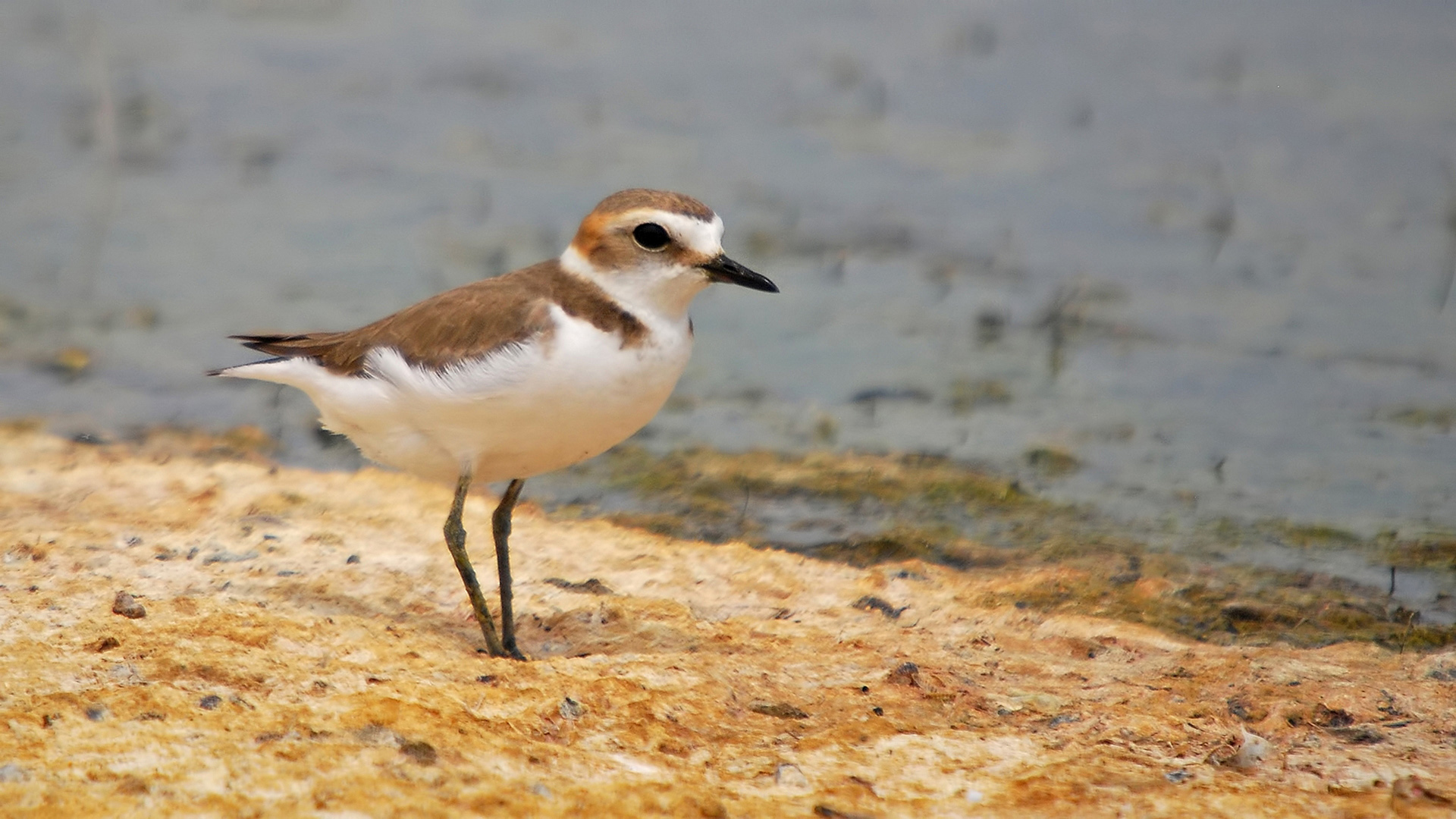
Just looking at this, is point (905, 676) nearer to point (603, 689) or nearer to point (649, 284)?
point (603, 689)

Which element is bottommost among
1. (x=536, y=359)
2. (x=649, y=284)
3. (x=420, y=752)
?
(x=420, y=752)

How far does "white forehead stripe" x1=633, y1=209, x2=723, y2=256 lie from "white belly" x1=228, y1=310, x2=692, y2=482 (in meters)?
0.31

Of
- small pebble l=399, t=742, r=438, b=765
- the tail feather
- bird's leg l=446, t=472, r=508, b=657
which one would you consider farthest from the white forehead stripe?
small pebble l=399, t=742, r=438, b=765

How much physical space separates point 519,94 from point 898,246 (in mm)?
5339

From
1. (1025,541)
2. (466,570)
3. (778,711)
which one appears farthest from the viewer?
(1025,541)

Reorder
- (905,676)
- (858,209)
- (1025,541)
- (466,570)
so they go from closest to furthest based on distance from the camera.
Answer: (905,676), (466,570), (1025,541), (858,209)

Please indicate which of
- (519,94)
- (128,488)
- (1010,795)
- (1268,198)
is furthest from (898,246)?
(1010,795)

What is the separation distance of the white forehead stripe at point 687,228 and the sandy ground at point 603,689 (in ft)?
4.78

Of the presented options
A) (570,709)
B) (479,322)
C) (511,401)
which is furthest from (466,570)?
(570,709)

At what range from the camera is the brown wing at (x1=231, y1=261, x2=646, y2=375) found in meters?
5.39

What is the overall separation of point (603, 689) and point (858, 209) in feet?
27.1

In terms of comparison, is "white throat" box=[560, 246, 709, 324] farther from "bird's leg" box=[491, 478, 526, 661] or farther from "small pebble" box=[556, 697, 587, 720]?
"small pebble" box=[556, 697, 587, 720]

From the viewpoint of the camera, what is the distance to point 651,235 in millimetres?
5547

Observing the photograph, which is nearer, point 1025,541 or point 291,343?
point 291,343
